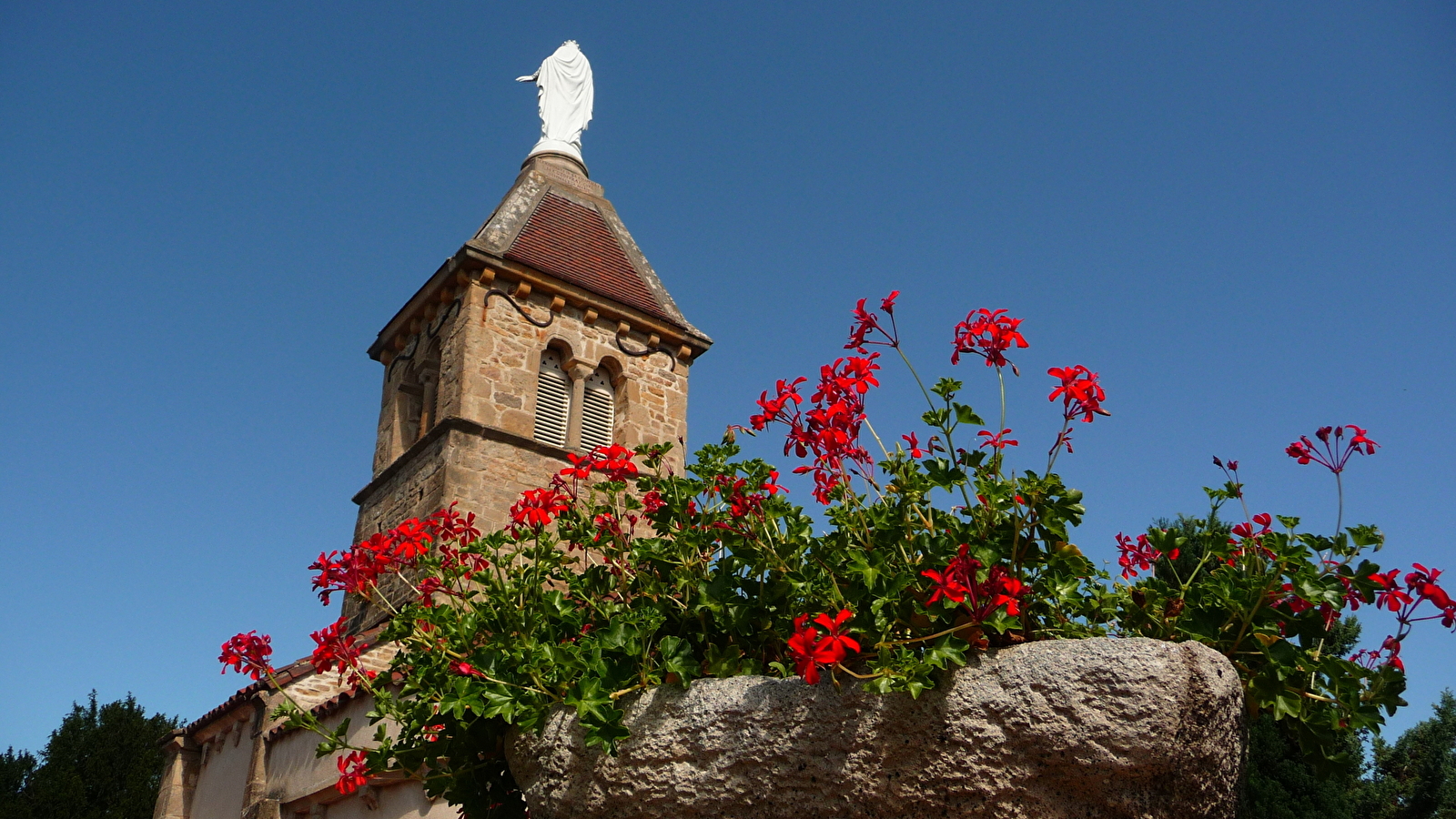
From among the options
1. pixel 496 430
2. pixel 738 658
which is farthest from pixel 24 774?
pixel 738 658

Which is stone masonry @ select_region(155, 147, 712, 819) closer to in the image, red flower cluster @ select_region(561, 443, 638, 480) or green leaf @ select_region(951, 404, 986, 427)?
red flower cluster @ select_region(561, 443, 638, 480)

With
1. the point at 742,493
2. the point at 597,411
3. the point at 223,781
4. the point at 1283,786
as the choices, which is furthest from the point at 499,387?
the point at 742,493

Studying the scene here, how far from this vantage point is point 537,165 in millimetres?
19656

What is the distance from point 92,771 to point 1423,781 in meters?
23.3

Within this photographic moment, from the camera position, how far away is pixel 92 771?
2294 centimetres

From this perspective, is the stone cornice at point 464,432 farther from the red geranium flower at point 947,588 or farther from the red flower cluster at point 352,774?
the red geranium flower at point 947,588

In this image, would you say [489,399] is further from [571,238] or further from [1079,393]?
[1079,393]

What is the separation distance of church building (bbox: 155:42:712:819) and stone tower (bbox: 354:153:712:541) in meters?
0.02

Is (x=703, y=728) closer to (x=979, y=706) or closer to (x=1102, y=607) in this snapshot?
(x=979, y=706)

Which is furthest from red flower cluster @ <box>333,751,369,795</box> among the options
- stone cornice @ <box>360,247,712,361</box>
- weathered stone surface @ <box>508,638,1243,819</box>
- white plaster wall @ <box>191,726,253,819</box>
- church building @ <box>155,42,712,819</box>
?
stone cornice @ <box>360,247,712,361</box>

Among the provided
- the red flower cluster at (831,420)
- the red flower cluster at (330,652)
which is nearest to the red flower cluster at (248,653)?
the red flower cluster at (330,652)

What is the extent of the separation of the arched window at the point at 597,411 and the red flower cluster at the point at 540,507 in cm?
1201

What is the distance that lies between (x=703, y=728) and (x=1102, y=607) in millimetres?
1136

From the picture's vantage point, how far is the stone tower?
48.7 feet
